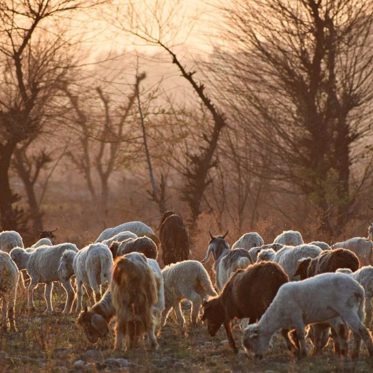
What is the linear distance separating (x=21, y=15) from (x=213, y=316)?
60.3ft

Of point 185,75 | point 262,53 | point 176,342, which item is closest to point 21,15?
point 185,75

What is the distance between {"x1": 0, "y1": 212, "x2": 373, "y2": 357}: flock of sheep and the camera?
11.8 meters

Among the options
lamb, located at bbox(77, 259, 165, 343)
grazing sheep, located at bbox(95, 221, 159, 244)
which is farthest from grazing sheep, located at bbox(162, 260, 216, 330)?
grazing sheep, located at bbox(95, 221, 159, 244)

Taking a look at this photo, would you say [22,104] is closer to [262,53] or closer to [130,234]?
[262,53]

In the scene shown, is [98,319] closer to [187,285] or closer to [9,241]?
[187,285]

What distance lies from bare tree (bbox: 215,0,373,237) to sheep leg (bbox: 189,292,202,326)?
47.5 ft

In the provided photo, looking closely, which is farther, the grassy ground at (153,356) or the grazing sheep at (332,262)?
the grazing sheep at (332,262)

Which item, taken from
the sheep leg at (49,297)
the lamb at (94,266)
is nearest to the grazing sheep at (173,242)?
the sheep leg at (49,297)

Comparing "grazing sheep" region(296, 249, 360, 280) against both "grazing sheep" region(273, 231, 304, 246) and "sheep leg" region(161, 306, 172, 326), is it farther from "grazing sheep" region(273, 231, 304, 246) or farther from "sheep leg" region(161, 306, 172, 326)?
"grazing sheep" region(273, 231, 304, 246)

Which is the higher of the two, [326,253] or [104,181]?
[104,181]

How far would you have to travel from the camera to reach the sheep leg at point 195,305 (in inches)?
604

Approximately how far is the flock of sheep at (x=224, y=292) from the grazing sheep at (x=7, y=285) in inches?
0.5

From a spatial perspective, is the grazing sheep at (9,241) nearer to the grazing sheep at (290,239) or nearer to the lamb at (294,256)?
the grazing sheep at (290,239)

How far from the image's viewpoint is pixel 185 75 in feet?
99.1
